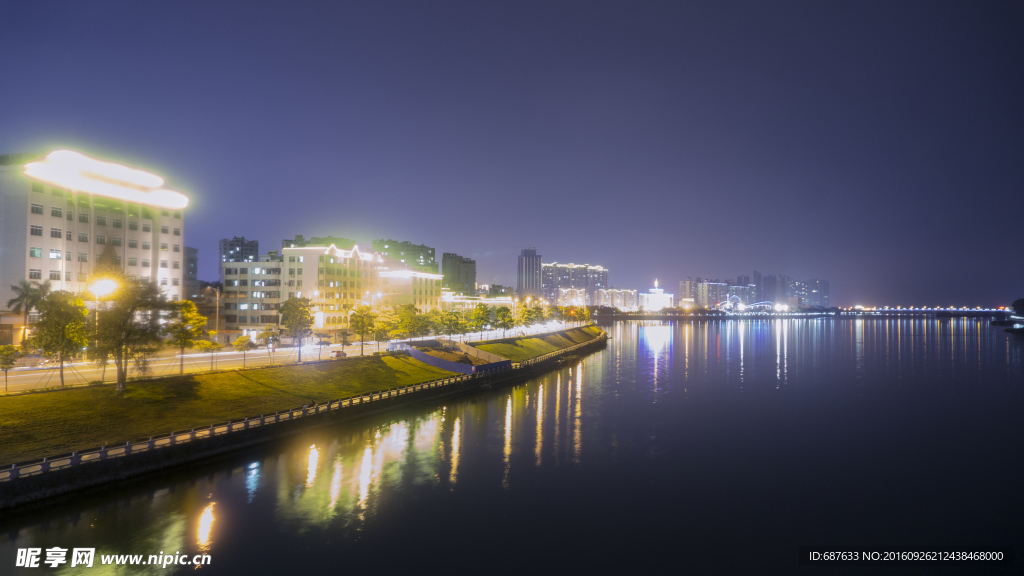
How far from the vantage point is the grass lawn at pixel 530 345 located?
231 ft

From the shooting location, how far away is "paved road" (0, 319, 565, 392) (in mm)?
29438

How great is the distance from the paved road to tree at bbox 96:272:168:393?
8.24 feet

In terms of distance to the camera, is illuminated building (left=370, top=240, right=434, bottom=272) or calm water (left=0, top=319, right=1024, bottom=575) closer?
calm water (left=0, top=319, right=1024, bottom=575)

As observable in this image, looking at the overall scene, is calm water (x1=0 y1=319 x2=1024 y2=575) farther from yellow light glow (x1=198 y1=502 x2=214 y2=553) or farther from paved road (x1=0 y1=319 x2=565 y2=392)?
paved road (x1=0 y1=319 x2=565 y2=392)

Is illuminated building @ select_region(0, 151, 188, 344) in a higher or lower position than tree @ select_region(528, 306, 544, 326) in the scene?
higher

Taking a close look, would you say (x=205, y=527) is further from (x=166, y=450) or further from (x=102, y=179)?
(x=102, y=179)

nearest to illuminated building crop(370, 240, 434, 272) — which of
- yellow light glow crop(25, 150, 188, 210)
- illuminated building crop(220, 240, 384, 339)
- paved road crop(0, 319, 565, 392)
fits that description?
illuminated building crop(220, 240, 384, 339)

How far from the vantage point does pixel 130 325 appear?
29469mm

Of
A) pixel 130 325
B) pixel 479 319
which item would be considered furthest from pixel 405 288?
pixel 130 325

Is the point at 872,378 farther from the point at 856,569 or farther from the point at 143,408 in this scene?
the point at 143,408

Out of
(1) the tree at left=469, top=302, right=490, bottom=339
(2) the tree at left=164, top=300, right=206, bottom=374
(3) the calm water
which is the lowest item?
(3) the calm water

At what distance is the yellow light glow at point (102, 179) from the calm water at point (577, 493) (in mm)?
43254

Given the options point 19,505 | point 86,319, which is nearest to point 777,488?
point 19,505

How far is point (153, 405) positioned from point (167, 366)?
1101 cm
